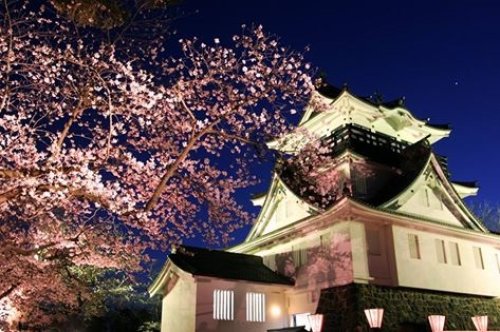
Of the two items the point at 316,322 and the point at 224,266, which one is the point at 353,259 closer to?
the point at 316,322

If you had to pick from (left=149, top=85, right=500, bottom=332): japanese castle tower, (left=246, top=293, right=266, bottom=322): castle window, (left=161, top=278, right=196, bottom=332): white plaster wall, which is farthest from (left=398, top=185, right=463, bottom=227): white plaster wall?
(left=161, top=278, right=196, bottom=332): white plaster wall

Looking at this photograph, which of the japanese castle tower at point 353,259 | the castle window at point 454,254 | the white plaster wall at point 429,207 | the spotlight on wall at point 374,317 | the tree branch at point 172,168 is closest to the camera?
the tree branch at point 172,168

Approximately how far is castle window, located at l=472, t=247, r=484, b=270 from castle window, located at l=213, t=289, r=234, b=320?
1058 centimetres

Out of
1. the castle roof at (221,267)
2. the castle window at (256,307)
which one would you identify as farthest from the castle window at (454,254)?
the castle window at (256,307)

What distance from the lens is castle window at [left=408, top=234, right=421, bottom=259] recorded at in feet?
56.2

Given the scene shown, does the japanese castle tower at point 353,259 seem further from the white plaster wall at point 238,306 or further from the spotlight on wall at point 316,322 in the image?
the spotlight on wall at point 316,322

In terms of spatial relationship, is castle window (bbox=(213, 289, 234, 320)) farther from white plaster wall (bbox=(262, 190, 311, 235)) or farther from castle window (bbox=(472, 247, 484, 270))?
castle window (bbox=(472, 247, 484, 270))

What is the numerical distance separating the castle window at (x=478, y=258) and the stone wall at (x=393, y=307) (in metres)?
2.44

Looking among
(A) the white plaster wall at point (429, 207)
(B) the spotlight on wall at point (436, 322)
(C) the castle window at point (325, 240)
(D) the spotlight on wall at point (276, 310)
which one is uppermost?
(A) the white plaster wall at point (429, 207)

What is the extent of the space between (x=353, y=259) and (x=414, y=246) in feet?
10.0

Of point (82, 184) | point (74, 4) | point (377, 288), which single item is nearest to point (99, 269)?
point (377, 288)

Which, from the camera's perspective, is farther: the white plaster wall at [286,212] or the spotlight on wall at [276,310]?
the white plaster wall at [286,212]

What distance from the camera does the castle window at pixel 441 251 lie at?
703 inches

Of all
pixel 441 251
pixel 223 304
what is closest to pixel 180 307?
pixel 223 304
